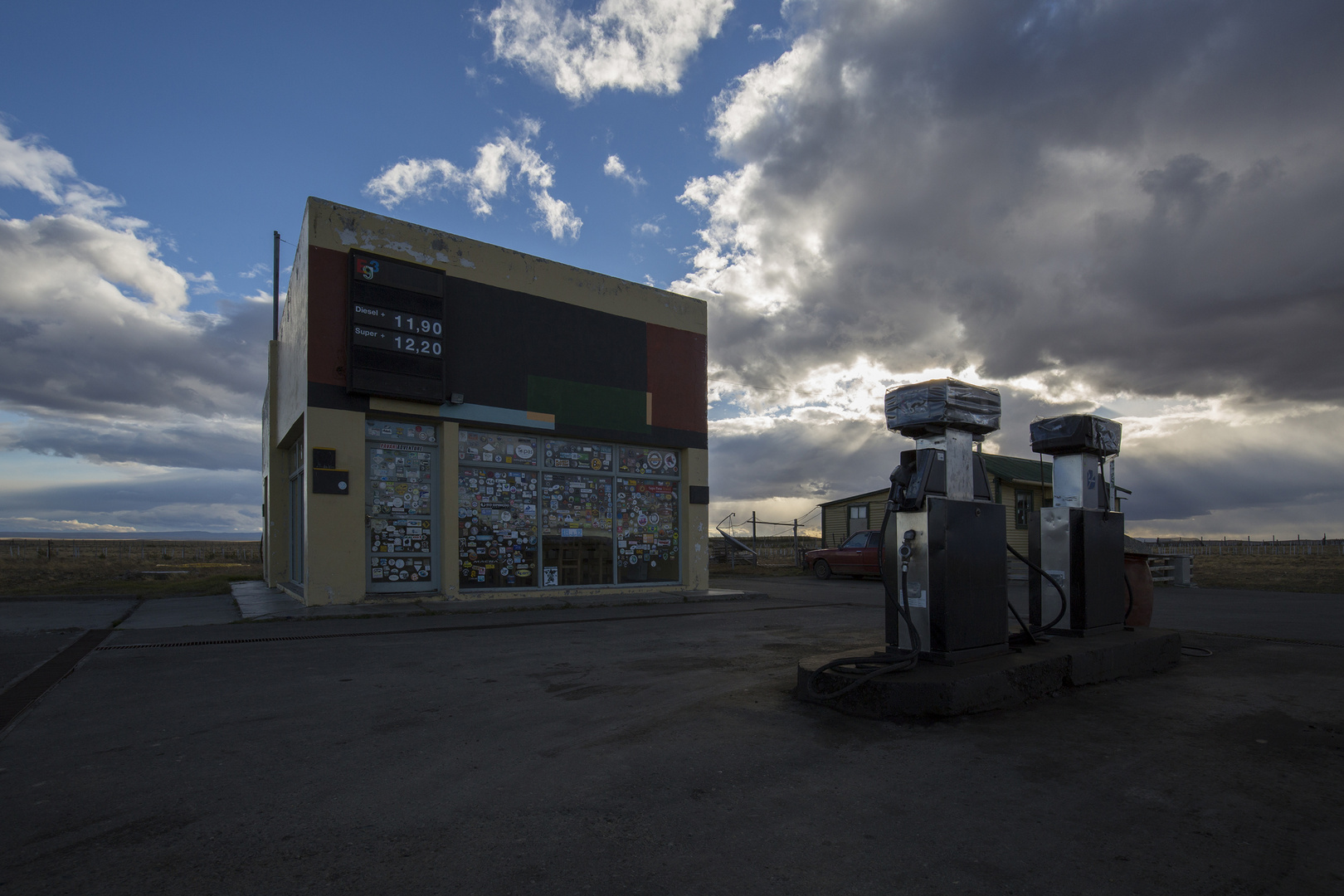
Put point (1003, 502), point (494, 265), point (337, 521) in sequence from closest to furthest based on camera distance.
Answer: point (337, 521), point (494, 265), point (1003, 502)

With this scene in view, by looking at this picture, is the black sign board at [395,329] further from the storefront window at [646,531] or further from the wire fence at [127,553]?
the wire fence at [127,553]

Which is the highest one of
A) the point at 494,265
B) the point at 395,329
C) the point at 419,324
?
the point at 494,265

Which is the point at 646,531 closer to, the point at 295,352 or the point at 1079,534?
the point at 295,352

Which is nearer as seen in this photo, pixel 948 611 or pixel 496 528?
pixel 948 611

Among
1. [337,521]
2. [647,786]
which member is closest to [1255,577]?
[337,521]

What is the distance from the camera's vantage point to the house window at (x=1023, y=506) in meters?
27.4

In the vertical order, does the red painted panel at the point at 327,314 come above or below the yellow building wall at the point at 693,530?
above

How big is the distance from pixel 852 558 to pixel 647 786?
1846 cm

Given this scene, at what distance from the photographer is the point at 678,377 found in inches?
597

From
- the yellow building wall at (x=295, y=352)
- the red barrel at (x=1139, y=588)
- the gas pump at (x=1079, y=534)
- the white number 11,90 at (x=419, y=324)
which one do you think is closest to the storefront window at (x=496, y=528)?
the white number 11,90 at (x=419, y=324)

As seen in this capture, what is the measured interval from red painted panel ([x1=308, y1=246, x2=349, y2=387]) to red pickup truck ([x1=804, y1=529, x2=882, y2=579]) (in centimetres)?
1439

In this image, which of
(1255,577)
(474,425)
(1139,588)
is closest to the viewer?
(1139,588)

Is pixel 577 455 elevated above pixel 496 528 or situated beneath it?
elevated above

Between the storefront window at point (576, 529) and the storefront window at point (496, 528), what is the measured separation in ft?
1.00
